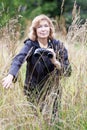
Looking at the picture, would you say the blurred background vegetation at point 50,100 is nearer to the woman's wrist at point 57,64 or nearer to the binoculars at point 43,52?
the woman's wrist at point 57,64

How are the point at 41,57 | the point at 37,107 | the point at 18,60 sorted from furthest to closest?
the point at 41,57 < the point at 18,60 < the point at 37,107

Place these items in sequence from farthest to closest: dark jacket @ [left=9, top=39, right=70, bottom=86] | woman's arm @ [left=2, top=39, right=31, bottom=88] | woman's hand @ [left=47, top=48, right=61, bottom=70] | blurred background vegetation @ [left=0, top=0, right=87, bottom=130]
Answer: dark jacket @ [left=9, top=39, right=70, bottom=86], woman's hand @ [left=47, top=48, right=61, bottom=70], blurred background vegetation @ [left=0, top=0, right=87, bottom=130], woman's arm @ [left=2, top=39, right=31, bottom=88]

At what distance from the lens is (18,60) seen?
173 inches

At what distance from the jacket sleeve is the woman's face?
13 centimetres

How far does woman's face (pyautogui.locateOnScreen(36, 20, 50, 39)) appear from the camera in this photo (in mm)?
4658

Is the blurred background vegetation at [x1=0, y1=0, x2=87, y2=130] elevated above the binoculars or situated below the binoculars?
below

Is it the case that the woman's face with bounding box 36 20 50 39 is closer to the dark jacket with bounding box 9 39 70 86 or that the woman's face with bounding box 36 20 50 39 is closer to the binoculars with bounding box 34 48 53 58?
the dark jacket with bounding box 9 39 70 86

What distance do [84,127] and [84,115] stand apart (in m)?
0.13

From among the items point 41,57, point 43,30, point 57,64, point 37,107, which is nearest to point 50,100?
point 37,107

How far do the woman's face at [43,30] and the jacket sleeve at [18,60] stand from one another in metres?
0.13

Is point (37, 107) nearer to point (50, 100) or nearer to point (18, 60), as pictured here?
point (50, 100)

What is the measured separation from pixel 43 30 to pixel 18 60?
45cm

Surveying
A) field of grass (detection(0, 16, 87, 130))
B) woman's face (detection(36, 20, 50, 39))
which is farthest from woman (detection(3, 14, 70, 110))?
field of grass (detection(0, 16, 87, 130))

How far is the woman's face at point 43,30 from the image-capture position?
4.66m
